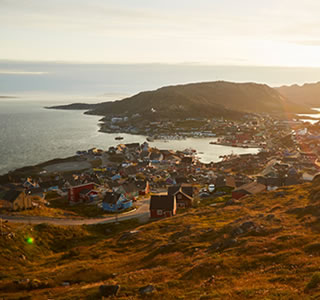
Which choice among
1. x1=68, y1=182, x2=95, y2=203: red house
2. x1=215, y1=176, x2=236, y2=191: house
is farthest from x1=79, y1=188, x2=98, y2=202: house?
x1=215, y1=176, x2=236, y2=191: house

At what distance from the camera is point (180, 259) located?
2895cm

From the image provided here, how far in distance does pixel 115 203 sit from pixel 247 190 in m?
29.5

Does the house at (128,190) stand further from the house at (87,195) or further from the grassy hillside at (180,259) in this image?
the grassy hillside at (180,259)

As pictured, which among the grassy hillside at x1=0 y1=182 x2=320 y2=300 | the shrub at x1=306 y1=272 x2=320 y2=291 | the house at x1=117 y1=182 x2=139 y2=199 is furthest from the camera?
the house at x1=117 y1=182 x2=139 y2=199

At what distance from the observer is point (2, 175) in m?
116

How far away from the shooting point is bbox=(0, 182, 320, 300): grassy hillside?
18922 millimetres

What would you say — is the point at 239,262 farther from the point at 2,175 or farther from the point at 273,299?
the point at 2,175

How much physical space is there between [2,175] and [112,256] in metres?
95.7

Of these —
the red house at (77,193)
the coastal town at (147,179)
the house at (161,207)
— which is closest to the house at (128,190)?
the coastal town at (147,179)

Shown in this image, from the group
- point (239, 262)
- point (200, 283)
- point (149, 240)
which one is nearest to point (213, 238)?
point (149, 240)

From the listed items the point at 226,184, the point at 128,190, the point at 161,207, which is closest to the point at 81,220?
the point at 161,207

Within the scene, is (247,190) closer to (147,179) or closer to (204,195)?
(204,195)

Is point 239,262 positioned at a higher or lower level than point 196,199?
higher

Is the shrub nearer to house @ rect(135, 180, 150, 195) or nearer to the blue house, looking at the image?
the blue house
